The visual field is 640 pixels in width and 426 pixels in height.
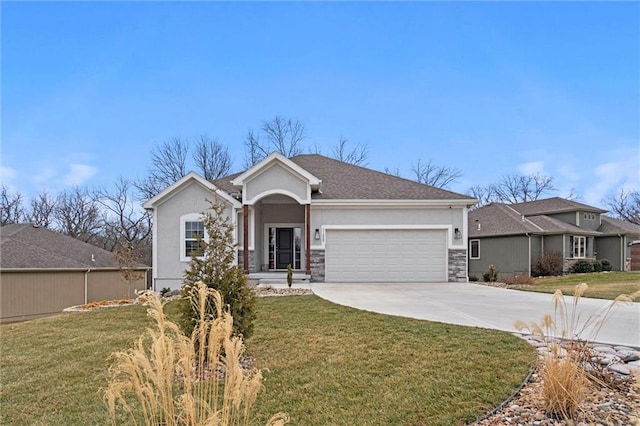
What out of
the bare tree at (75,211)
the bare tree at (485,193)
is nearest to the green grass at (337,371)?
the bare tree at (75,211)

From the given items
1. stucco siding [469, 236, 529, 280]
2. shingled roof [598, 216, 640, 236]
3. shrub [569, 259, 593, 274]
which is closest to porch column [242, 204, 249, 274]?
stucco siding [469, 236, 529, 280]

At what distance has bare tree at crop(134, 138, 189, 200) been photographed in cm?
3133

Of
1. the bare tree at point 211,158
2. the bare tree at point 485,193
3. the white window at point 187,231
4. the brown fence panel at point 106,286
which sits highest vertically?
the bare tree at point 211,158

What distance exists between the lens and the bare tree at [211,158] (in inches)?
1238

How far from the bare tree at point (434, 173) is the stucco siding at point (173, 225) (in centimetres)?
2247

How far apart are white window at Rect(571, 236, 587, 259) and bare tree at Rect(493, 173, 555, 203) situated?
1710 centimetres

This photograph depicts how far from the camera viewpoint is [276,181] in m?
15.5

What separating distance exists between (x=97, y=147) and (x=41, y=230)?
609cm

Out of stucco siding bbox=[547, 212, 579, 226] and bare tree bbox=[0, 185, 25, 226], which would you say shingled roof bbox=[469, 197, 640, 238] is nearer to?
stucco siding bbox=[547, 212, 579, 226]

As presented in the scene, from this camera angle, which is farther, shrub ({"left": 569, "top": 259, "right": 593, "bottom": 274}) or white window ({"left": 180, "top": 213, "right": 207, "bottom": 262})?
shrub ({"left": 569, "top": 259, "right": 593, "bottom": 274})

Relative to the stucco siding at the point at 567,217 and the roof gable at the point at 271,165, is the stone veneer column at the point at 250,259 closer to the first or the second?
the roof gable at the point at 271,165

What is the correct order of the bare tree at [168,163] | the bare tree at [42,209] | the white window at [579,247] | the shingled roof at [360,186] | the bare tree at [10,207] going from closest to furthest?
the shingled roof at [360,186], the white window at [579,247], the bare tree at [168,163], the bare tree at [10,207], the bare tree at [42,209]

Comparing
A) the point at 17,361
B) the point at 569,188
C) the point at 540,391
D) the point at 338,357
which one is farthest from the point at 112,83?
the point at 569,188

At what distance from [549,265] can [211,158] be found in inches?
946
